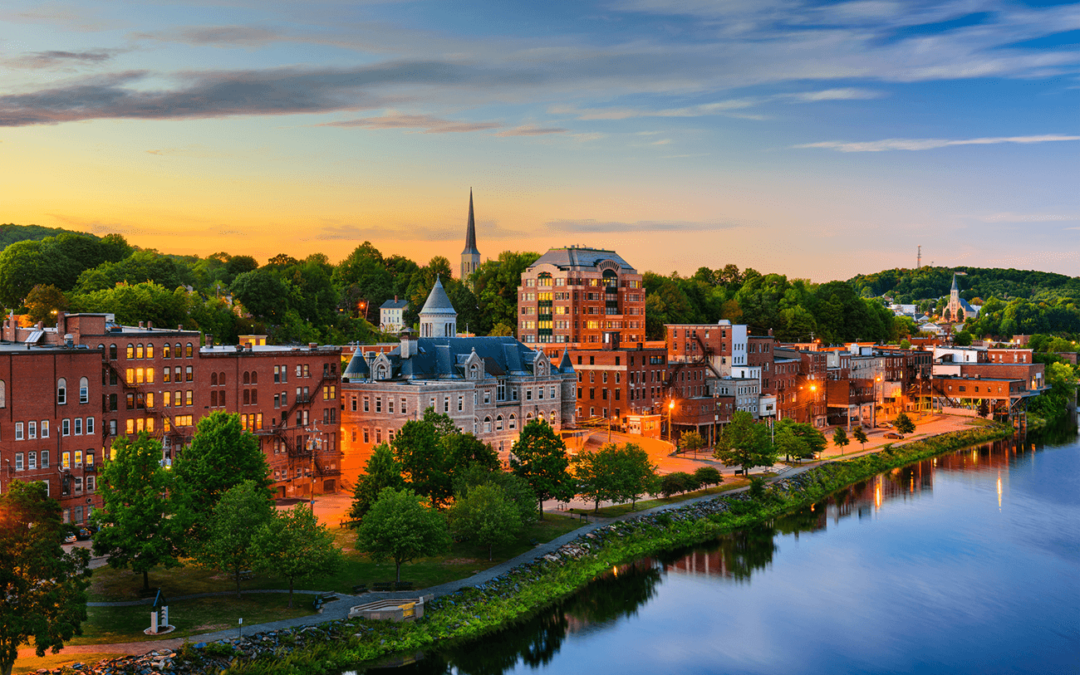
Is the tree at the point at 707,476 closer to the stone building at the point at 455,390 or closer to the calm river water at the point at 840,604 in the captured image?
the calm river water at the point at 840,604

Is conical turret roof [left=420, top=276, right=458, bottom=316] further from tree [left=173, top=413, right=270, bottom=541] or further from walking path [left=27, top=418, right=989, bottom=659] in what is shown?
tree [left=173, top=413, right=270, bottom=541]

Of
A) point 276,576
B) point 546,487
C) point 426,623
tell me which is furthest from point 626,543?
point 276,576

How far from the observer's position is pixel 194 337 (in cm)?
8012

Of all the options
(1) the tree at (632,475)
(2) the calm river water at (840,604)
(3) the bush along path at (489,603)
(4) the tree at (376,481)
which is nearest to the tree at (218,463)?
(4) the tree at (376,481)

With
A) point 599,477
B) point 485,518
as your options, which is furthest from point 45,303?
point 485,518

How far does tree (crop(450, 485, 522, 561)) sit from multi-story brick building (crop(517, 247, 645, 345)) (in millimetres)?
91395

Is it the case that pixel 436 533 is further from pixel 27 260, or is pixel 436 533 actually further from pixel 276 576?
pixel 27 260

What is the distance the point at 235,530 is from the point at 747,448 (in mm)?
57892

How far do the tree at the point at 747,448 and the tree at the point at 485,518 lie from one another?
130 feet

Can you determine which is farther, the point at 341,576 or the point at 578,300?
the point at 578,300

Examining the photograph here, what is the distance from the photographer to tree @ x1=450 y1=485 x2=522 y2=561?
6419 cm

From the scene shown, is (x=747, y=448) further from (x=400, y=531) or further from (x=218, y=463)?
(x=218, y=463)

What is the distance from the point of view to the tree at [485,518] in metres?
64.2

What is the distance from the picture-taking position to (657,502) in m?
87.2
